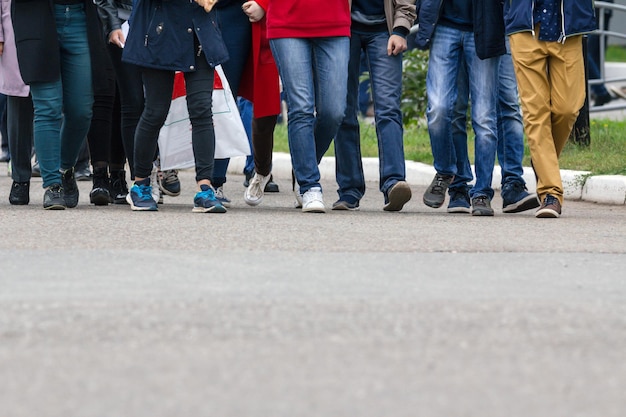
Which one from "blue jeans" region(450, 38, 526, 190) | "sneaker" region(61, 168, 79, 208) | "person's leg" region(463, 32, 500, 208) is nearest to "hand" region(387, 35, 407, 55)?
"person's leg" region(463, 32, 500, 208)

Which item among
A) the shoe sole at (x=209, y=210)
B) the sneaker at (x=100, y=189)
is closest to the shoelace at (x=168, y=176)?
the sneaker at (x=100, y=189)

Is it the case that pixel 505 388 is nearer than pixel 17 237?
Yes

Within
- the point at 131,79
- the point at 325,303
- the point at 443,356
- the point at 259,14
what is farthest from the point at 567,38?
the point at 443,356

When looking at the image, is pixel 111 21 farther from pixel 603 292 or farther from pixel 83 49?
pixel 603 292

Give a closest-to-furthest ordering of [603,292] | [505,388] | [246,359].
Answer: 1. [505,388]
2. [246,359]
3. [603,292]

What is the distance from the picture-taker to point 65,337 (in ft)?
11.8

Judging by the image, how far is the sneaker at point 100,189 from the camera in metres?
7.69

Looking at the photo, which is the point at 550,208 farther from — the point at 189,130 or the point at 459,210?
the point at 189,130

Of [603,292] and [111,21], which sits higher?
[111,21]

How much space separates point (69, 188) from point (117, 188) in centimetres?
→ 39

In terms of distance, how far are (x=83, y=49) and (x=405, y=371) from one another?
4489mm

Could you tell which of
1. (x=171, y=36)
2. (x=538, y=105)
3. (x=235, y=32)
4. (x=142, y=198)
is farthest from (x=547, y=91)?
(x=142, y=198)

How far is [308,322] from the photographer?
150 inches

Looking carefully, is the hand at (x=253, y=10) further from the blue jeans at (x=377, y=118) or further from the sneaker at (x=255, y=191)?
Answer: the sneaker at (x=255, y=191)
